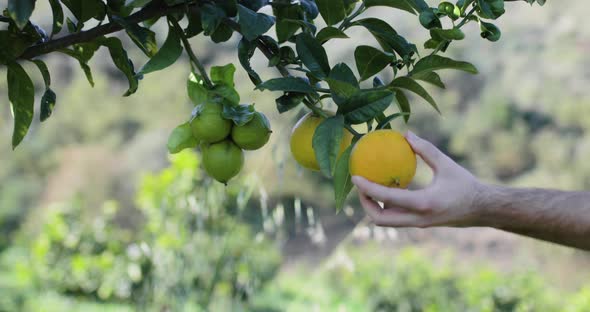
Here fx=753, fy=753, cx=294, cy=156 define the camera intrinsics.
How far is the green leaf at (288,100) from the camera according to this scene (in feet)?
1.77

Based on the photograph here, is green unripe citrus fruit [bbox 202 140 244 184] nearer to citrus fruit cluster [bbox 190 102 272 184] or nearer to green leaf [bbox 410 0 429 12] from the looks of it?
citrus fruit cluster [bbox 190 102 272 184]

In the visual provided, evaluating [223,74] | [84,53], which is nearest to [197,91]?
[223,74]

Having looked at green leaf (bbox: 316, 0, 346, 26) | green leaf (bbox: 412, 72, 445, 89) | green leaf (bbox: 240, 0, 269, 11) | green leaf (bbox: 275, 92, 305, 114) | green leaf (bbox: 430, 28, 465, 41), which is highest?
green leaf (bbox: 430, 28, 465, 41)

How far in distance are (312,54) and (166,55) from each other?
10cm

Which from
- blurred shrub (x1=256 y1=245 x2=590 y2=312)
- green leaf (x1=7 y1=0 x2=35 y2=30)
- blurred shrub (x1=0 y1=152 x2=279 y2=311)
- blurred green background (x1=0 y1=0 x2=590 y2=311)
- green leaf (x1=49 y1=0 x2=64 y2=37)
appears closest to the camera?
green leaf (x1=7 y1=0 x2=35 y2=30)

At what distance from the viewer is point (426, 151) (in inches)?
21.1

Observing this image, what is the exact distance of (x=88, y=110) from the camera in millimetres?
4984

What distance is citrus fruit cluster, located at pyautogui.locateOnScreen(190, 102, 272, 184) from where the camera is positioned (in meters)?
0.54

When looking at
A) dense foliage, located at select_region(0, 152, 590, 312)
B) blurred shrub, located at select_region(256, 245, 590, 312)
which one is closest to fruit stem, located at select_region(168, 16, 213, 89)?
dense foliage, located at select_region(0, 152, 590, 312)

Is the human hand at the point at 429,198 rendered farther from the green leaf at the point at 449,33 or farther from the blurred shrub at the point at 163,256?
the blurred shrub at the point at 163,256

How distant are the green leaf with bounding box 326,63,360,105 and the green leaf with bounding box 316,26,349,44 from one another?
31mm

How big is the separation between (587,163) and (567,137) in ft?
0.70

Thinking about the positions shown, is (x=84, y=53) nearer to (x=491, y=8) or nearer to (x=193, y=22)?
(x=193, y=22)

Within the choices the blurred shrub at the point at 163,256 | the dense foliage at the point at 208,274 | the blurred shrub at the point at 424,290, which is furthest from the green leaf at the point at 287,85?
the blurred shrub at the point at 424,290
